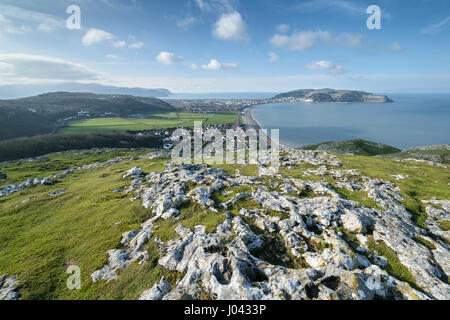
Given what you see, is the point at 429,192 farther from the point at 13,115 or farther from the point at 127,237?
the point at 13,115

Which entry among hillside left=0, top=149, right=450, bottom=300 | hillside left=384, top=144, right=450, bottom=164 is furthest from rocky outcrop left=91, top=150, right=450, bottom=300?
hillside left=384, top=144, right=450, bottom=164

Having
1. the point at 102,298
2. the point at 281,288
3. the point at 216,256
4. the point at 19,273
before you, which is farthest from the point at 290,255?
the point at 19,273

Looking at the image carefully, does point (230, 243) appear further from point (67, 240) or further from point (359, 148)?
point (359, 148)

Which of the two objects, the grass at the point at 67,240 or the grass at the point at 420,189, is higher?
the grass at the point at 420,189

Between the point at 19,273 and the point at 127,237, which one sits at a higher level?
the point at 127,237

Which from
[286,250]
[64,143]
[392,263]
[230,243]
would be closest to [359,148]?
[392,263]

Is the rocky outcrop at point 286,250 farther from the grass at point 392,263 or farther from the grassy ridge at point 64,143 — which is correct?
the grassy ridge at point 64,143

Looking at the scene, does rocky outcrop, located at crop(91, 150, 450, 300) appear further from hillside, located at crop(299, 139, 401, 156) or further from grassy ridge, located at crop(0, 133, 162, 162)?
grassy ridge, located at crop(0, 133, 162, 162)

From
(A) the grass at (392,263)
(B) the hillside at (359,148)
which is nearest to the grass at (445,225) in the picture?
(A) the grass at (392,263)
